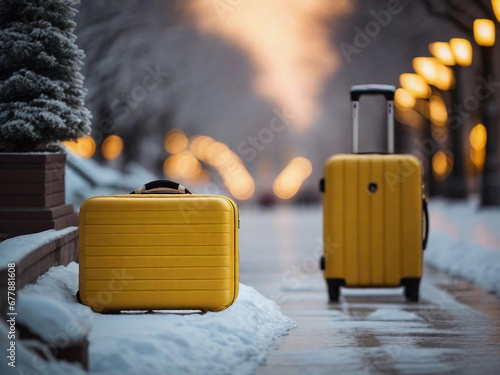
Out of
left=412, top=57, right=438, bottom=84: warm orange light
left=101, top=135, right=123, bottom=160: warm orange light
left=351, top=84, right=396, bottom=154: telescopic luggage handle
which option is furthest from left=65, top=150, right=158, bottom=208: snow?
left=101, top=135, right=123, bottom=160: warm orange light

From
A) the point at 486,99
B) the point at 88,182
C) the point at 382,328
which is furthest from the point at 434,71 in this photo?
the point at 382,328

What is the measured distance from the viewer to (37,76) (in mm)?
9672

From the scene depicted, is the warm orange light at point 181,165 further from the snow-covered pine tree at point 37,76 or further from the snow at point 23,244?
the snow at point 23,244

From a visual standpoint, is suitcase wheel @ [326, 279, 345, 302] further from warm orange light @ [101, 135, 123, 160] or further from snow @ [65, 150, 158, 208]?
warm orange light @ [101, 135, 123, 160]

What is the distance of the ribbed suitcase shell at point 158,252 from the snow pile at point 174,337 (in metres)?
0.16

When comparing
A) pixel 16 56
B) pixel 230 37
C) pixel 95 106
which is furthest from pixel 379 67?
pixel 16 56

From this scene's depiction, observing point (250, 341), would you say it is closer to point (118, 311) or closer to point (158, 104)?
point (118, 311)

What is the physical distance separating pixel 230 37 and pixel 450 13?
27681 mm

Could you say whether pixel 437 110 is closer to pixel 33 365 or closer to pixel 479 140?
pixel 479 140

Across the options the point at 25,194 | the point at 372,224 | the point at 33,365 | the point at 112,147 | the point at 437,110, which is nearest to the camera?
the point at 33,365

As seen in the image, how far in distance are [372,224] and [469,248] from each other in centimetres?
451

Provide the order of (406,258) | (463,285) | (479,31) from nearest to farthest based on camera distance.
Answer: (406,258) → (463,285) → (479,31)

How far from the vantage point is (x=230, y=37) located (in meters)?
51.2

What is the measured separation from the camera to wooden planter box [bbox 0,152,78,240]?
8938 millimetres
